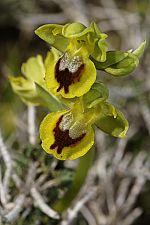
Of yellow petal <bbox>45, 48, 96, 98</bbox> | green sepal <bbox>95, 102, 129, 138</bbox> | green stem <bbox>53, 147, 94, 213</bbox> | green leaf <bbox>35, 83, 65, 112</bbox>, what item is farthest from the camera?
green stem <bbox>53, 147, 94, 213</bbox>

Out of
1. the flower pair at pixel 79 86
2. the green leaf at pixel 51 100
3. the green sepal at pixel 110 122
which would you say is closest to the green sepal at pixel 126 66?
the flower pair at pixel 79 86

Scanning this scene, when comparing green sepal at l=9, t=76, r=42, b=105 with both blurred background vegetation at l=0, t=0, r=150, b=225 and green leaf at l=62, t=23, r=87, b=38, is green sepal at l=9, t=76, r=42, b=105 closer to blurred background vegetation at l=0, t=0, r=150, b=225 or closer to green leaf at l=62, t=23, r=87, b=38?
blurred background vegetation at l=0, t=0, r=150, b=225

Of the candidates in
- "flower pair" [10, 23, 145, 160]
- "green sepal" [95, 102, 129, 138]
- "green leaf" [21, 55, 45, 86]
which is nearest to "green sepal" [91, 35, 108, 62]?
"flower pair" [10, 23, 145, 160]

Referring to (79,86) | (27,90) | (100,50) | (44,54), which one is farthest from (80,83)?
(44,54)

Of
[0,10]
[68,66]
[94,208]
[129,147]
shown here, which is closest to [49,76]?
[68,66]

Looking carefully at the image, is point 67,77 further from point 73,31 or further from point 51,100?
point 51,100

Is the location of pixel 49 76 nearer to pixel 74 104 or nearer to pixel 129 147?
pixel 74 104
